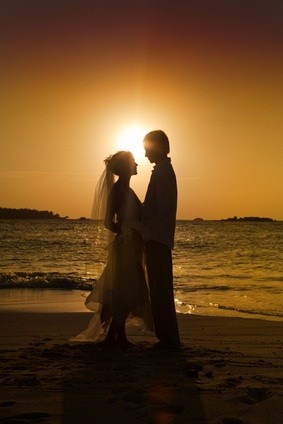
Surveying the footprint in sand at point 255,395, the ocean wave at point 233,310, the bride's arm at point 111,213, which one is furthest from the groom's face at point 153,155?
the ocean wave at point 233,310

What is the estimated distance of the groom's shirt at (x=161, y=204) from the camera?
23.0 ft

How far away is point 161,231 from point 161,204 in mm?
327

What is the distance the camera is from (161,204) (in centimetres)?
700

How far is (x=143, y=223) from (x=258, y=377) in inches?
92.9

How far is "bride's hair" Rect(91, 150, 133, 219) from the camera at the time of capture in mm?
7242

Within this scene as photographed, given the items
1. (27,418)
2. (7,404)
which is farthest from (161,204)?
(27,418)

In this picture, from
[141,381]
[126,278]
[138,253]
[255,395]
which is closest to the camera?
[255,395]

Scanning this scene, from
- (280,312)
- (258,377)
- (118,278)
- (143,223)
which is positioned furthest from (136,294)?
(280,312)

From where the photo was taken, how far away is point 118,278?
7.20 meters

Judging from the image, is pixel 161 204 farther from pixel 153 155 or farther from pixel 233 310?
pixel 233 310

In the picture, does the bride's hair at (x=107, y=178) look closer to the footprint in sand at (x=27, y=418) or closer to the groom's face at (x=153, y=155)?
the groom's face at (x=153, y=155)

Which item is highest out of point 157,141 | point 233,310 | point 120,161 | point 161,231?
point 157,141

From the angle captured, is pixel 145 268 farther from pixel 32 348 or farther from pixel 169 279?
pixel 32 348

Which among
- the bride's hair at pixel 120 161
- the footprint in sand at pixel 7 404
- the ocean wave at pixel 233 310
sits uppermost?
the bride's hair at pixel 120 161
